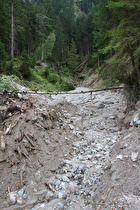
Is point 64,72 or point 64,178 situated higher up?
point 64,72

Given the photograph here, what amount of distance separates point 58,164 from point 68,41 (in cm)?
4983

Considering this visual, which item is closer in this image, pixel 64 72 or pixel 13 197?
pixel 13 197

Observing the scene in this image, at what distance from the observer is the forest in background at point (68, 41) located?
6.08 m

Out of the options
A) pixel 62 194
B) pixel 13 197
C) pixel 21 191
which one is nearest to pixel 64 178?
pixel 62 194

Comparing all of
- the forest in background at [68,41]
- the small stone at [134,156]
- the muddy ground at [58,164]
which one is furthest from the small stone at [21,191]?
the forest in background at [68,41]

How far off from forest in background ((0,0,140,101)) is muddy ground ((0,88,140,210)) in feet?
10.1

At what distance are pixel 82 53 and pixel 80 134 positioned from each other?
45.4 meters

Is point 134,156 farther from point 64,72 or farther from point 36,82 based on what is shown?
point 64,72

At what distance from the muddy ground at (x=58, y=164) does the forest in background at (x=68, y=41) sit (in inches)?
122

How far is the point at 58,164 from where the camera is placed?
3.53 m

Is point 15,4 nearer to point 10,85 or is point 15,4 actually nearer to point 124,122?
point 10,85

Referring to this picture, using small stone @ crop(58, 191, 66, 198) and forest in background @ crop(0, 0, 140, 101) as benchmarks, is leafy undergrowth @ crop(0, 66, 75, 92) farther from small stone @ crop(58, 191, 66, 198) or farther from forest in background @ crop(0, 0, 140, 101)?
small stone @ crop(58, 191, 66, 198)

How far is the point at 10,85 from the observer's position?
5234mm

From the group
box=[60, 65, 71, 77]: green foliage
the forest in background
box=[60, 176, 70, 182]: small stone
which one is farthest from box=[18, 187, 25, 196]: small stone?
box=[60, 65, 71, 77]: green foliage
